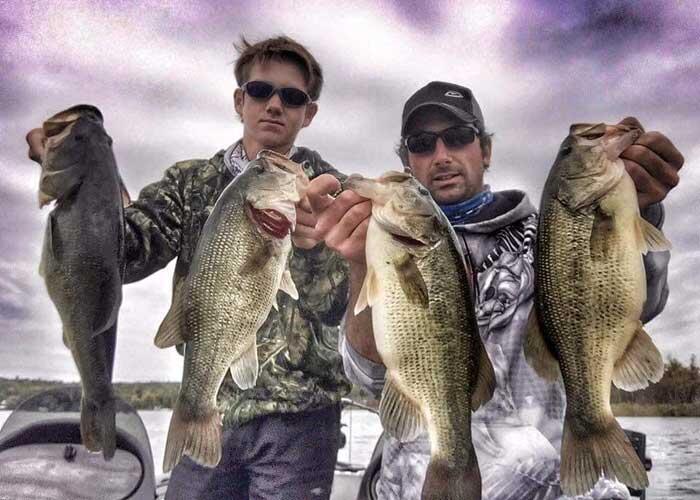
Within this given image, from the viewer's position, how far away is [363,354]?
6.49 feet

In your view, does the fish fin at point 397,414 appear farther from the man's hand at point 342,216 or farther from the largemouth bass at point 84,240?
the largemouth bass at point 84,240

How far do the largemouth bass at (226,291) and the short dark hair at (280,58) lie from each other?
0.70 meters

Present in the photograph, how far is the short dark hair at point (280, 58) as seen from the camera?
2.42m

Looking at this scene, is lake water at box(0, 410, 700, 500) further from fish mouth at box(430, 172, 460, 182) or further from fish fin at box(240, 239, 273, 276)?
fish fin at box(240, 239, 273, 276)

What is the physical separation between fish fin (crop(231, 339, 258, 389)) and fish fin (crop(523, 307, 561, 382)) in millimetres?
741

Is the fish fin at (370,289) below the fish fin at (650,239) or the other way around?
below

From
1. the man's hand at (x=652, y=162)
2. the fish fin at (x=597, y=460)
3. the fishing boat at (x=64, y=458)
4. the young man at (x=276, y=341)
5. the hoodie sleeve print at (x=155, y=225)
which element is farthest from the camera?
the fishing boat at (x=64, y=458)

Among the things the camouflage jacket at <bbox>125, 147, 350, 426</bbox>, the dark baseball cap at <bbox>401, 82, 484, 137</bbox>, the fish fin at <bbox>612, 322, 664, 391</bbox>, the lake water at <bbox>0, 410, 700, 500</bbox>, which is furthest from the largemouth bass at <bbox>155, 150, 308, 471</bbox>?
the lake water at <bbox>0, 410, 700, 500</bbox>

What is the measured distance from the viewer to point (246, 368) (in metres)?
1.88

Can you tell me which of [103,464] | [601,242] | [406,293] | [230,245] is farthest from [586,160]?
[103,464]

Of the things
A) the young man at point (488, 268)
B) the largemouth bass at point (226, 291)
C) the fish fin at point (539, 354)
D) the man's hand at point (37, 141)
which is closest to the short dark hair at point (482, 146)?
the young man at point (488, 268)

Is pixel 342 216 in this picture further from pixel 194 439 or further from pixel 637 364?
pixel 637 364

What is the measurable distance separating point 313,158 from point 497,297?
824 millimetres

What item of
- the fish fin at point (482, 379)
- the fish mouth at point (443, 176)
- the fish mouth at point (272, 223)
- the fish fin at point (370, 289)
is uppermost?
the fish mouth at point (443, 176)
